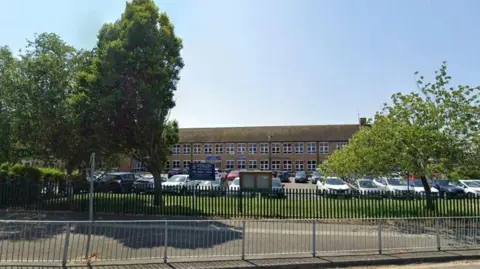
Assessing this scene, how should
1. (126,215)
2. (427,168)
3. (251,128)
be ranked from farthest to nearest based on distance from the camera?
1. (251,128)
2. (126,215)
3. (427,168)

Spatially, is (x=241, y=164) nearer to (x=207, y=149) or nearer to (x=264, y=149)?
(x=264, y=149)

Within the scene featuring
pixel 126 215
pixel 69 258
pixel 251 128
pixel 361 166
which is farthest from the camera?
pixel 251 128

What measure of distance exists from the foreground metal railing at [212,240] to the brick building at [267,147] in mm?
53081

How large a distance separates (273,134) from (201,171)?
4920cm

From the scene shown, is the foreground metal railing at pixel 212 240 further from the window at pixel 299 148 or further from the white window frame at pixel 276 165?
the white window frame at pixel 276 165

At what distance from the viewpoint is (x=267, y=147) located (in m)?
66.3

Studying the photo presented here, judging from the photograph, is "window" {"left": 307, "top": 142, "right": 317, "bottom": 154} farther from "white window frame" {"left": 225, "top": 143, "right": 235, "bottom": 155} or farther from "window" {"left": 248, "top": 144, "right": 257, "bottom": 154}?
"white window frame" {"left": 225, "top": 143, "right": 235, "bottom": 155}

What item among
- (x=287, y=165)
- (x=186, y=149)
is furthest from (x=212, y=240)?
(x=186, y=149)

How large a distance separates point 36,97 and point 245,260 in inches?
526

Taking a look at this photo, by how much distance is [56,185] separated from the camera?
52.6 feet

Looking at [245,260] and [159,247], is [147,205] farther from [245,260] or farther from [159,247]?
[245,260]

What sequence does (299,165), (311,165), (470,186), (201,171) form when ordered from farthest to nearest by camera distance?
1. (299,165)
2. (311,165)
3. (470,186)
4. (201,171)

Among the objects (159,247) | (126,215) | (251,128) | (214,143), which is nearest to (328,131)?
(251,128)

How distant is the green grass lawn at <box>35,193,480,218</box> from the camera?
49.9 ft
